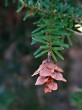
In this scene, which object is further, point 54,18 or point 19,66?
point 19,66

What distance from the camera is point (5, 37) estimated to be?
126 cm

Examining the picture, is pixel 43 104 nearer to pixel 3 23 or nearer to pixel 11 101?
pixel 11 101

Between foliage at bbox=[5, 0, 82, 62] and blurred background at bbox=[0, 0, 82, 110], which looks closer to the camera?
foliage at bbox=[5, 0, 82, 62]

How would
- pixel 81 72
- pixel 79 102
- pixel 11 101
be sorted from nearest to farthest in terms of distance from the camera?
pixel 79 102
pixel 11 101
pixel 81 72

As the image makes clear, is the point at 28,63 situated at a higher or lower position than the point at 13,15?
lower

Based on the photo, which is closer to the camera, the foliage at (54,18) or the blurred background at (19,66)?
the foliage at (54,18)

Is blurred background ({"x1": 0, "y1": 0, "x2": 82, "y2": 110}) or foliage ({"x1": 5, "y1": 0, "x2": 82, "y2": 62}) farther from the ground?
foliage ({"x1": 5, "y1": 0, "x2": 82, "y2": 62})

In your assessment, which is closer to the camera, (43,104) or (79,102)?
(79,102)

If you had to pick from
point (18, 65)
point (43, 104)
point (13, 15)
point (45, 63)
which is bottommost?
point (43, 104)

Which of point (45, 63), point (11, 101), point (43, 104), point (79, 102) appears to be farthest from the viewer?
point (43, 104)

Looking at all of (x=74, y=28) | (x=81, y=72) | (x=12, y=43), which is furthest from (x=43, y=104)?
(x=74, y=28)

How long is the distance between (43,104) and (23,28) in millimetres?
431

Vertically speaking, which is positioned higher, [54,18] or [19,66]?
[54,18]

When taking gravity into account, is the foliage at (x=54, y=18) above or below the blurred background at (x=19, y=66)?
above
